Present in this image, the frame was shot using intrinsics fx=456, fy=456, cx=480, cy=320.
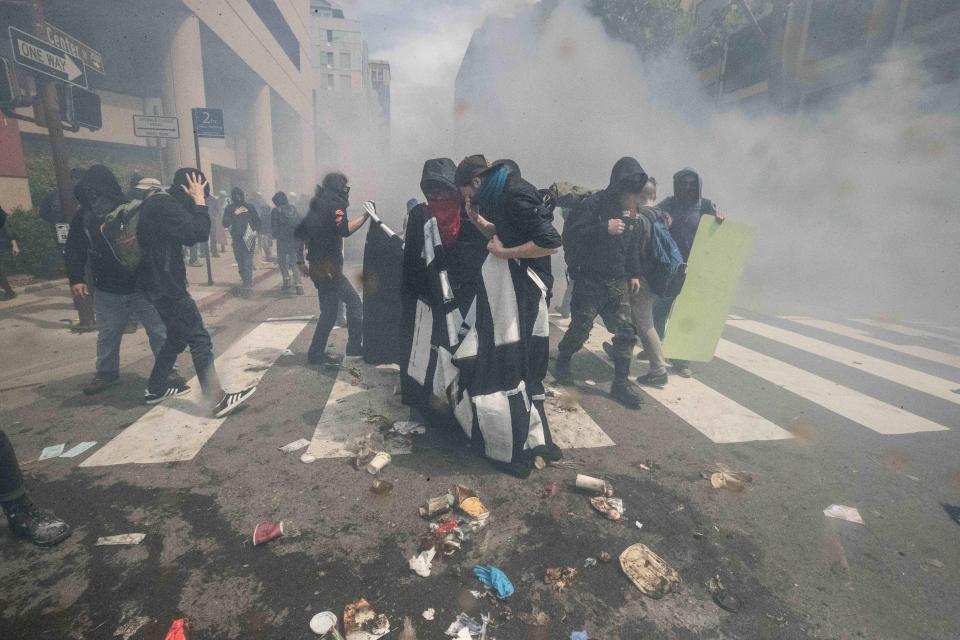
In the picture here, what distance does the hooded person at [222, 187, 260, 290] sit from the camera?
807 centimetres

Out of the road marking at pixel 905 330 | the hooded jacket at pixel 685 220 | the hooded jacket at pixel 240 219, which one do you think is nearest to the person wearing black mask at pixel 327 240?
the hooded jacket at pixel 685 220

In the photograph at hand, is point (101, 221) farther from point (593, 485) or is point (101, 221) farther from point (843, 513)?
point (843, 513)

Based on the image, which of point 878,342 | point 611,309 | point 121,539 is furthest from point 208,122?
point 878,342

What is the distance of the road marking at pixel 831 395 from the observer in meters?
3.92

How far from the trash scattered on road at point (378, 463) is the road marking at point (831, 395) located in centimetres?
398

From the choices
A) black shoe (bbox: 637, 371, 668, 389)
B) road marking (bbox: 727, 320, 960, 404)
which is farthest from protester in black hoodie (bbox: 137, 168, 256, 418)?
road marking (bbox: 727, 320, 960, 404)

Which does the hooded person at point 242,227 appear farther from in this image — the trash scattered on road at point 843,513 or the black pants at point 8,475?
the trash scattered on road at point 843,513

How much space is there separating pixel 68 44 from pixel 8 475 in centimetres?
598

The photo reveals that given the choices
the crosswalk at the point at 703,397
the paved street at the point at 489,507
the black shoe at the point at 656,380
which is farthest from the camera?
the black shoe at the point at 656,380

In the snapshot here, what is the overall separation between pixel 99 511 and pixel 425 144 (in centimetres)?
4486

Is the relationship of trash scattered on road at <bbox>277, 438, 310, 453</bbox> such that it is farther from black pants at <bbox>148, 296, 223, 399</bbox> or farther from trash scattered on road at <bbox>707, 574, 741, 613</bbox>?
trash scattered on road at <bbox>707, 574, 741, 613</bbox>

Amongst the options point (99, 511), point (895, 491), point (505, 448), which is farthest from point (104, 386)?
point (895, 491)

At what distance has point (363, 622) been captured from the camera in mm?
1775

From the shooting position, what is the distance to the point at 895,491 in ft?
9.50
